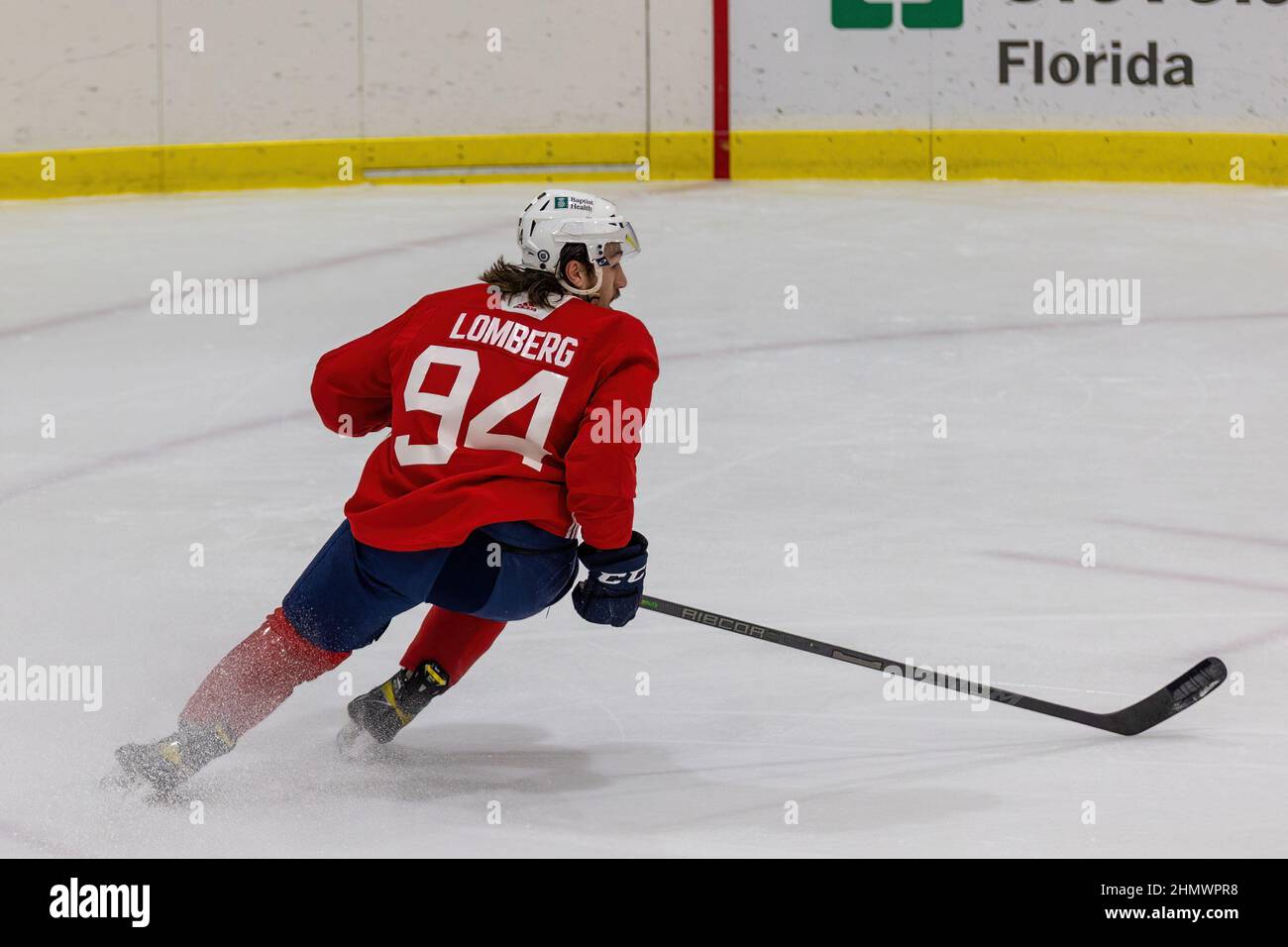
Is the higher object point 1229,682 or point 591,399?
point 591,399

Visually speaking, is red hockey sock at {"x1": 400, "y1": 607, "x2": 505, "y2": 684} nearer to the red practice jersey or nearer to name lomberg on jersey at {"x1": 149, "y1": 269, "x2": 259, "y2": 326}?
the red practice jersey

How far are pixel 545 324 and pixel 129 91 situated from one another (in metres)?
6.12

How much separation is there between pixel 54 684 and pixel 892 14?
6.04m

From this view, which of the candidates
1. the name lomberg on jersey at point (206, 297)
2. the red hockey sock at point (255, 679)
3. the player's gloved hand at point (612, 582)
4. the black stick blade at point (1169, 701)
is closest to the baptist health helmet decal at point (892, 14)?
the name lomberg on jersey at point (206, 297)

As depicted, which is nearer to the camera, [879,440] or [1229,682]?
[1229,682]

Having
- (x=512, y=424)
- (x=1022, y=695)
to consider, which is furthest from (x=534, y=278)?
(x=1022, y=695)

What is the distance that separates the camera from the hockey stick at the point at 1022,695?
3.18m

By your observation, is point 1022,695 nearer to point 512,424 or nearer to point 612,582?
point 612,582

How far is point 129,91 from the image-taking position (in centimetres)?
838

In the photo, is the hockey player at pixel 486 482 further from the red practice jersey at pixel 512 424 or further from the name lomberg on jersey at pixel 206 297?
the name lomberg on jersey at pixel 206 297

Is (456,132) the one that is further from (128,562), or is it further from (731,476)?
(128,562)
